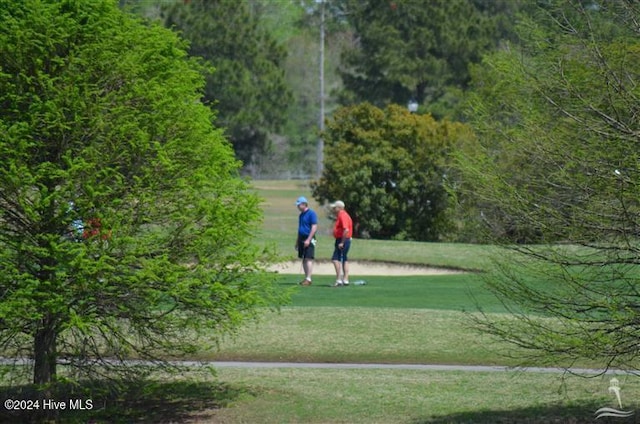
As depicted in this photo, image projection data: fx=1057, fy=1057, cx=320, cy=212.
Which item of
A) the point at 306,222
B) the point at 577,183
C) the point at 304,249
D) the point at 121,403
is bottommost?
the point at 121,403

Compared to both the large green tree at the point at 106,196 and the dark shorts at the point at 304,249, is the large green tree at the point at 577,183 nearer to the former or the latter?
the large green tree at the point at 106,196

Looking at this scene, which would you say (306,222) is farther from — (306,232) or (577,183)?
(577,183)

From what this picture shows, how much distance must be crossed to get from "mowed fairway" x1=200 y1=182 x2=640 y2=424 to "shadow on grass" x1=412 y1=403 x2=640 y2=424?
0.01 metres

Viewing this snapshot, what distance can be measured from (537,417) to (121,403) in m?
4.79

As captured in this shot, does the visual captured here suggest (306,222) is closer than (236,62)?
Yes

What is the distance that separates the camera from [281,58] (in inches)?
2403

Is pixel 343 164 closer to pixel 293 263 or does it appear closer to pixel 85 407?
pixel 293 263

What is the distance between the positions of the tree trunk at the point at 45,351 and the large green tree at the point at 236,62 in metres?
44.4

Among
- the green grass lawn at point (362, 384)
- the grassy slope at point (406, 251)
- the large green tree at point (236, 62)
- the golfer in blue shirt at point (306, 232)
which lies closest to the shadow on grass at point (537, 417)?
the green grass lawn at point (362, 384)

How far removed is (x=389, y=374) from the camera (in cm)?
1354

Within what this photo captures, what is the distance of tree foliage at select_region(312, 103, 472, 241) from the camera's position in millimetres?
36938

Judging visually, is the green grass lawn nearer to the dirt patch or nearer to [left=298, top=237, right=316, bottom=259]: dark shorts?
[left=298, top=237, right=316, bottom=259]: dark shorts

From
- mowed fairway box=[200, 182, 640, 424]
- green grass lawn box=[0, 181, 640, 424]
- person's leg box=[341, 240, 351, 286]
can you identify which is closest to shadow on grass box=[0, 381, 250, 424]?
green grass lawn box=[0, 181, 640, 424]

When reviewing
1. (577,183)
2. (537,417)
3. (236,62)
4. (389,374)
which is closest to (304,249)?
(389,374)
